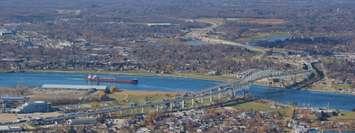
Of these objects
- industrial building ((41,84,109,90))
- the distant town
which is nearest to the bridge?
the distant town

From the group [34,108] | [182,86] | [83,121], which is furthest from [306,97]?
[34,108]

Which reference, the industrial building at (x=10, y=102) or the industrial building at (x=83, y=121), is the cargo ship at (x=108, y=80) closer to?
the industrial building at (x=10, y=102)

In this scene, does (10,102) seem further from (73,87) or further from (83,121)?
(83,121)

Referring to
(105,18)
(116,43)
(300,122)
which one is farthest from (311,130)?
(105,18)

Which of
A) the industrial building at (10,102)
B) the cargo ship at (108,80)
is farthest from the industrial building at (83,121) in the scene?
the cargo ship at (108,80)

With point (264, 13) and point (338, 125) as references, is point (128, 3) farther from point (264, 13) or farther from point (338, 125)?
point (338, 125)
